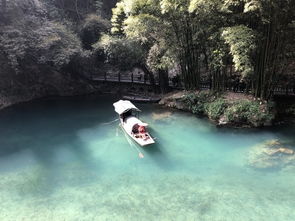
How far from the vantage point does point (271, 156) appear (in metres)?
15.1

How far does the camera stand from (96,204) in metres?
12.0

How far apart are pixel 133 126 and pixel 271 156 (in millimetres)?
6963

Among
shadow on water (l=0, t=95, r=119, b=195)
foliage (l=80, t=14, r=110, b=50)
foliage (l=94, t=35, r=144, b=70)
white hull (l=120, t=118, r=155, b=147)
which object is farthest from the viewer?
foliage (l=80, t=14, r=110, b=50)

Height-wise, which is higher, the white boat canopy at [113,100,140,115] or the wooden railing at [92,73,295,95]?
the wooden railing at [92,73,295,95]

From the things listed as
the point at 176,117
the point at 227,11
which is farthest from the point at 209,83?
the point at 227,11

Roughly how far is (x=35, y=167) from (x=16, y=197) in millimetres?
2451

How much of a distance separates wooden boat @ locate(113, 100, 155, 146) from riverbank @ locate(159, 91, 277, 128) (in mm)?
4332

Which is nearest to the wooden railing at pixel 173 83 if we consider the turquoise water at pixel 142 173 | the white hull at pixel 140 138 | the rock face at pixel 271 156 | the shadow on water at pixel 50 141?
the turquoise water at pixel 142 173

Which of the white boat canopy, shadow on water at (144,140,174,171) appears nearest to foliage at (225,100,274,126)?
shadow on water at (144,140,174,171)

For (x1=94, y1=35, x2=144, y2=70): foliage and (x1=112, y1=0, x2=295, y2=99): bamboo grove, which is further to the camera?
(x1=94, y1=35, x2=144, y2=70): foliage

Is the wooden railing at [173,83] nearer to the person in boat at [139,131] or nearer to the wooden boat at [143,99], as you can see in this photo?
the wooden boat at [143,99]

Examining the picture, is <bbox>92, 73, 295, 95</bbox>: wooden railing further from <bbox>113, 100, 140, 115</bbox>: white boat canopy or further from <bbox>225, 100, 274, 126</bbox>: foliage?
<bbox>113, 100, 140, 115</bbox>: white boat canopy

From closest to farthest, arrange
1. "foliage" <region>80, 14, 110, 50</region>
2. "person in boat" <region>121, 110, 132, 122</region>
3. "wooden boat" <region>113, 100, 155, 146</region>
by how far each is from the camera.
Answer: "wooden boat" <region>113, 100, 155, 146</region> < "person in boat" <region>121, 110, 132, 122</region> < "foliage" <region>80, 14, 110, 50</region>

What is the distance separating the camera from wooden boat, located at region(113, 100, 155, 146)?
16.4m
